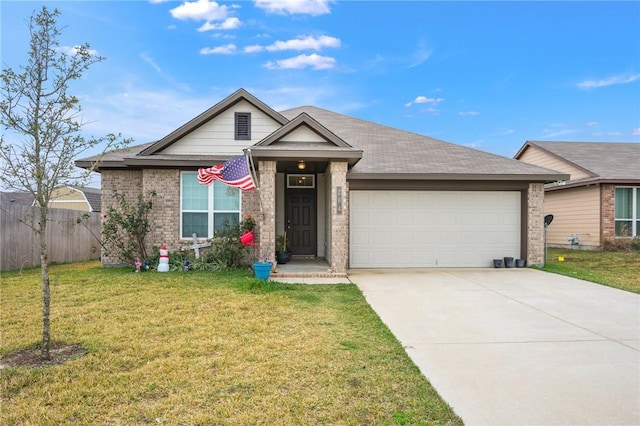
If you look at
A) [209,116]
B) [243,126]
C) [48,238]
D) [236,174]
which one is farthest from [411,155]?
[48,238]

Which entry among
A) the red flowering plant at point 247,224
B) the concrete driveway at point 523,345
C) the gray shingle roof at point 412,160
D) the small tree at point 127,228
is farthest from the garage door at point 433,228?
the small tree at point 127,228

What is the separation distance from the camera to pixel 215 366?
3.85 meters

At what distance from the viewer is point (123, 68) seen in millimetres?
12016

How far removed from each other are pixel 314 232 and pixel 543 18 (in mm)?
10423

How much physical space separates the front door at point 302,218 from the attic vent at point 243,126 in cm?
236

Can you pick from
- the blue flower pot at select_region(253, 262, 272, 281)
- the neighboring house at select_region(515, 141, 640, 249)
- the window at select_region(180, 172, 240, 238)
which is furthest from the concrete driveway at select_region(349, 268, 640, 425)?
the neighboring house at select_region(515, 141, 640, 249)

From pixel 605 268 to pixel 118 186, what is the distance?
1436cm

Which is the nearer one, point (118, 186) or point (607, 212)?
point (118, 186)

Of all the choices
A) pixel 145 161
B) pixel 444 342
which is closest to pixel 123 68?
pixel 145 161

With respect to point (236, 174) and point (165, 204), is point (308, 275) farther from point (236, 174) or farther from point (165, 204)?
point (165, 204)

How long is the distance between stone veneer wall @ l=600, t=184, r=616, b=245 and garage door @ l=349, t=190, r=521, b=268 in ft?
22.5

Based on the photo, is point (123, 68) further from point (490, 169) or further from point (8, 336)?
point (490, 169)

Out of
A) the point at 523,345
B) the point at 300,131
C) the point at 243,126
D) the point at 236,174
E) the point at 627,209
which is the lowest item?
the point at 523,345

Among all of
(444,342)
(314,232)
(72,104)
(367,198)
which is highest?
(72,104)
